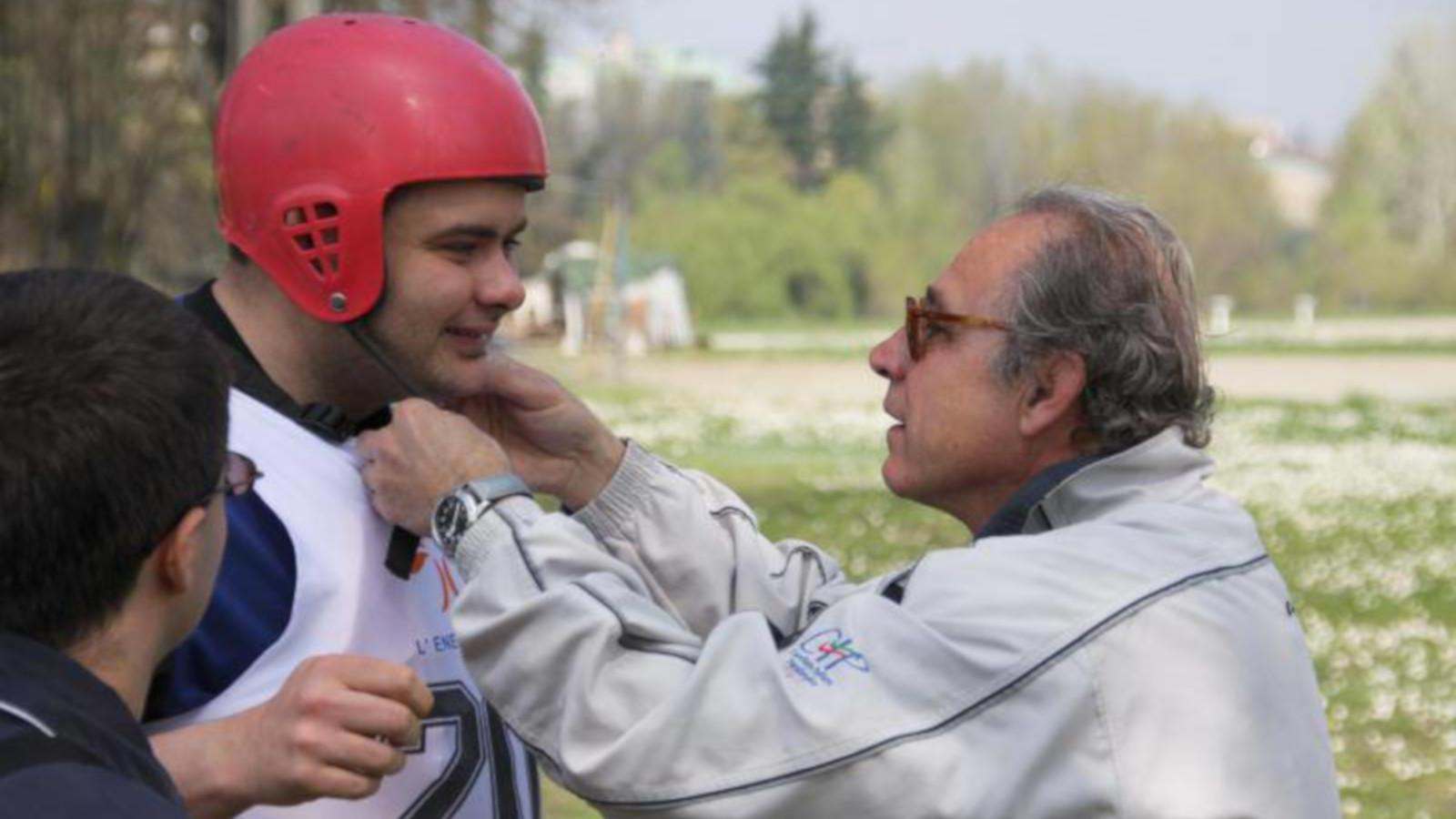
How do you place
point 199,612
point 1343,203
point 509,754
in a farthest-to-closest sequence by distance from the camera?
point 1343,203 < point 509,754 < point 199,612

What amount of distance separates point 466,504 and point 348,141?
2.05ft

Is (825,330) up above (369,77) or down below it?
below

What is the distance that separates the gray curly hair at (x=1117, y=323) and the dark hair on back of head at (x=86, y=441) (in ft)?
4.01

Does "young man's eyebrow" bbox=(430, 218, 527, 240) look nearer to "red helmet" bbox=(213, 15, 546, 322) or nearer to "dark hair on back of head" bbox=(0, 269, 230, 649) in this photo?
"red helmet" bbox=(213, 15, 546, 322)

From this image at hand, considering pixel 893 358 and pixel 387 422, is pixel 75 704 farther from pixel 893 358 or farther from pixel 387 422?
pixel 893 358

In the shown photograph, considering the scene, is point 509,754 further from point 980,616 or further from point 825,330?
point 825,330

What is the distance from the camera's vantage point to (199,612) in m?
2.20

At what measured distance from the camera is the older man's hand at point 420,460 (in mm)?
2820

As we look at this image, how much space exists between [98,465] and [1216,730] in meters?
1.27

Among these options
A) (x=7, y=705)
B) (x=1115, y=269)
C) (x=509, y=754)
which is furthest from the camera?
(x=509, y=754)

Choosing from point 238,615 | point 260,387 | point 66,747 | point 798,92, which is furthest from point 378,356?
point 798,92

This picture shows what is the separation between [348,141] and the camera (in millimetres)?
3068

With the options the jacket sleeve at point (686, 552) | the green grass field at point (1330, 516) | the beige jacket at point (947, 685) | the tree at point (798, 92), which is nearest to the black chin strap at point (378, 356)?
the jacket sleeve at point (686, 552)

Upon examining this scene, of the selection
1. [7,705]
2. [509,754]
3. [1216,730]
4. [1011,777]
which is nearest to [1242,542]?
[1216,730]
